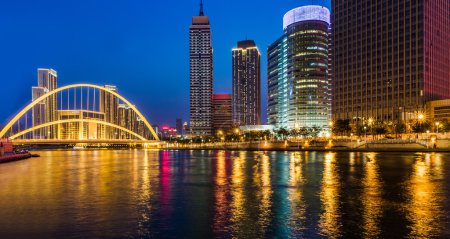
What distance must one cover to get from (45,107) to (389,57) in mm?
129404

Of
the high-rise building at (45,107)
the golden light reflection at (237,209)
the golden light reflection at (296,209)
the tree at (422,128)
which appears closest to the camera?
the golden light reflection at (237,209)

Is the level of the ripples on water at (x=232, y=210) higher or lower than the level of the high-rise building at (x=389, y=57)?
lower

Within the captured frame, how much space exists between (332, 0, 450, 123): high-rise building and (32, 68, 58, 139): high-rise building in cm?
11592

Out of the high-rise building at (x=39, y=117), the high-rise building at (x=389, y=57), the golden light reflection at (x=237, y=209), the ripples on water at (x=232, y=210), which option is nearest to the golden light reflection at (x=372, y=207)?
the ripples on water at (x=232, y=210)

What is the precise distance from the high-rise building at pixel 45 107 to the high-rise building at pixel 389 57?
380 ft

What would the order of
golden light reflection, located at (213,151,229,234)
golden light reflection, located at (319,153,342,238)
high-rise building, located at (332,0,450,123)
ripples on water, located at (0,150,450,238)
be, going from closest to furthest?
golden light reflection, located at (319,153,342,238) → ripples on water, located at (0,150,450,238) → golden light reflection, located at (213,151,229,234) → high-rise building, located at (332,0,450,123)

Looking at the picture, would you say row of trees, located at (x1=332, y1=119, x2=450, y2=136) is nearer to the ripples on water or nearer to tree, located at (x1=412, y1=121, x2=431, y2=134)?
tree, located at (x1=412, y1=121, x2=431, y2=134)

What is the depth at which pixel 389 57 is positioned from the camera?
520 feet

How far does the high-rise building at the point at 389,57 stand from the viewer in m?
148

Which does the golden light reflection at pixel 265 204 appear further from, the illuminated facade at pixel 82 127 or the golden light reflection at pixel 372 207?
the illuminated facade at pixel 82 127

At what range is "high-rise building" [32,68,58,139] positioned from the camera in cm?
14500

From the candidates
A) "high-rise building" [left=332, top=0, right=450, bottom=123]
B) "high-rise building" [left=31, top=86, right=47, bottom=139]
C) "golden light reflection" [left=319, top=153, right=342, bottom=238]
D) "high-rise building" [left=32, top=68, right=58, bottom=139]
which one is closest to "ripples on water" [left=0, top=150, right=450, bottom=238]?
"golden light reflection" [left=319, top=153, right=342, bottom=238]

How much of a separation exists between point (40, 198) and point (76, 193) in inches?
86.8

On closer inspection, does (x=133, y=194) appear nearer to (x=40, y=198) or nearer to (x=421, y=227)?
(x=40, y=198)
